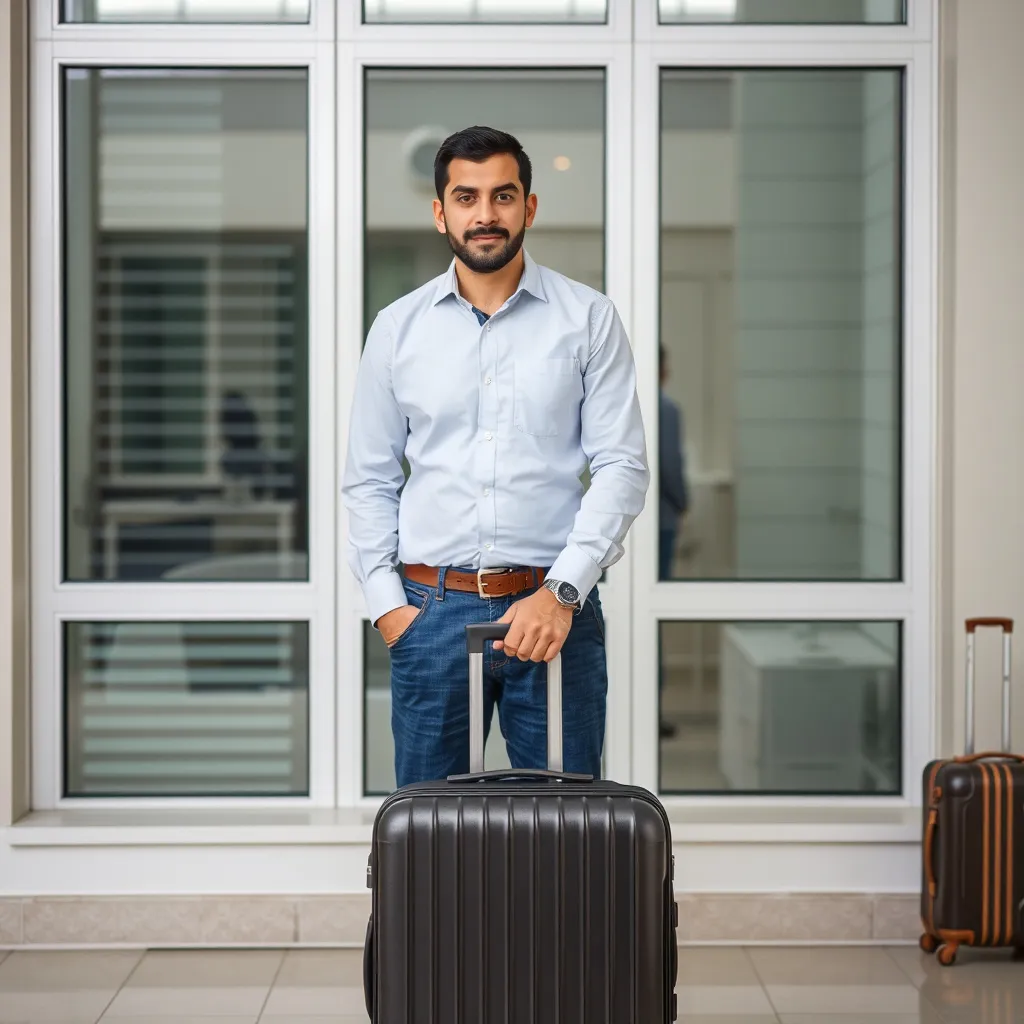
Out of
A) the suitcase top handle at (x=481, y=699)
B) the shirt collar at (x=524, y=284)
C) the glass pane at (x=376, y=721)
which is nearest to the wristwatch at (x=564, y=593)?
the suitcase top handle at (x=481, y=699)

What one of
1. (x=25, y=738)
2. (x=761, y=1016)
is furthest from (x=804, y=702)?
(x=25, y=738)

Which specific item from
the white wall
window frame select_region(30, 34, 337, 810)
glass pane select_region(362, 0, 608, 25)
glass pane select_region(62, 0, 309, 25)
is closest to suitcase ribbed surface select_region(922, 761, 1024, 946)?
the white wall

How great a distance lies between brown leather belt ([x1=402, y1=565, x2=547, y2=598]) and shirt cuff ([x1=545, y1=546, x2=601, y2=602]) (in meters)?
0.11

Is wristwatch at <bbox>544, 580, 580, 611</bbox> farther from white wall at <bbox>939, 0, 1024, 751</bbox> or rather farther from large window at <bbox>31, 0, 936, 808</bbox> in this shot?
white wall at <bbox>939, 0, 1024, 751</bbox>

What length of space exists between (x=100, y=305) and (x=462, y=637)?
1399 millimetres

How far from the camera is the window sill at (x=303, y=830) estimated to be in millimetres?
2891

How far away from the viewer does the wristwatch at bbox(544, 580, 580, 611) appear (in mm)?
2049

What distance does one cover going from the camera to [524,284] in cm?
221

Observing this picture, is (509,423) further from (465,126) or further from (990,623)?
(990,623)

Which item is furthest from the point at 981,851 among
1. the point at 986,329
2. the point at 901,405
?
the point at 986,329

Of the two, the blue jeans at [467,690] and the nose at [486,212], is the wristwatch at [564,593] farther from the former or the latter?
the nose at [486,212]

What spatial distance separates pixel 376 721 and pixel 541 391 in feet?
3.93

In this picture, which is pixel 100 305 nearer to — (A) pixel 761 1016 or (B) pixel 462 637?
(B) pixel 462 637

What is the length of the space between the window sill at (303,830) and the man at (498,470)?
753 millimetres
